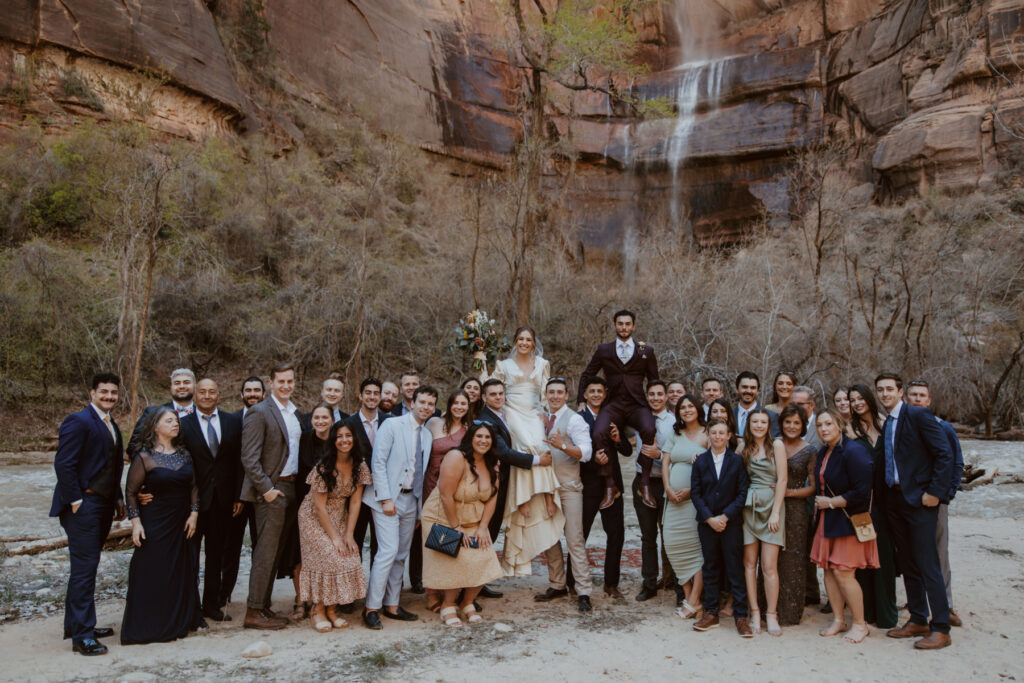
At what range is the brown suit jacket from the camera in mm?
5074

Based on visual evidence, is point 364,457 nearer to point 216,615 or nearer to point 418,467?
point 418,467

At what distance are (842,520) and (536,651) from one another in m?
2.49

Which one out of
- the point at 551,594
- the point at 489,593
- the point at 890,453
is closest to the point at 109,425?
the point at 489,593

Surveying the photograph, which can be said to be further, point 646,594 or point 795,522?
point 646,594

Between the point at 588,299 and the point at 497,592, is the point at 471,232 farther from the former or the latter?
the point at 497,592

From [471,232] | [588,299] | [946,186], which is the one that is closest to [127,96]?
[471,232]

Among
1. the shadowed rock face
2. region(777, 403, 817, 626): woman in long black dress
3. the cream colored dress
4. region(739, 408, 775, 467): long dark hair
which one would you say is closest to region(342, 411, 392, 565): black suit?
the cream colored dress

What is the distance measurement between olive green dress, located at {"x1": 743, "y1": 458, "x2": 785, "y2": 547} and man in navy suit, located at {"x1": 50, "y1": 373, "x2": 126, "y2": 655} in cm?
477

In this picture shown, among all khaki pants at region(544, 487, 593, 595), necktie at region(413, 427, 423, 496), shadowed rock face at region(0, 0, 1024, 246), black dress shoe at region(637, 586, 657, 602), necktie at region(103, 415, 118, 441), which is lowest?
black dress shoe at region(637, 586, 657, 602)

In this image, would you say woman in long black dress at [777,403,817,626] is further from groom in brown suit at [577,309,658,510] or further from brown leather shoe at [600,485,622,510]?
brown leather shoe at [600,485,622,510]

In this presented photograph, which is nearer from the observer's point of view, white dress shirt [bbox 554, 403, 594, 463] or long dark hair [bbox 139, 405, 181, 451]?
long dark hair [bbox 139, 405, 181, 451]

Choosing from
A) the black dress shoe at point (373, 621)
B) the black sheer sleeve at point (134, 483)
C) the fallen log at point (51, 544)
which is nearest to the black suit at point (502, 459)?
the black dress shoe at point (373, 621)

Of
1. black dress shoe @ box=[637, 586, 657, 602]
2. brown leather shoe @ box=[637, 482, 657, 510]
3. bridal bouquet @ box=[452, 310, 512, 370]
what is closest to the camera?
black dress shoe @ box=[637, 586, 657, 602]

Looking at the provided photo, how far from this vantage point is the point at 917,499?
15.8 feet
